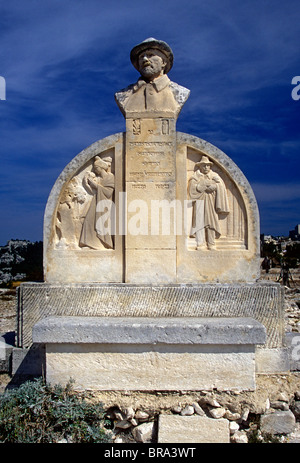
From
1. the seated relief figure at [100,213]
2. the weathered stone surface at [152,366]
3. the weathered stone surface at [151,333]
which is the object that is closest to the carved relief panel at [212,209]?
the seated relief figure at [100,213]

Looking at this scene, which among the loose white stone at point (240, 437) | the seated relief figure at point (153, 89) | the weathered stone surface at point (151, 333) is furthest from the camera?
the seated relief figure at point (153, 89)

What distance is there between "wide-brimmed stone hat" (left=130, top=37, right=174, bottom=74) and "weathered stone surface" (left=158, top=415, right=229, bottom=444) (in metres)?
4.81

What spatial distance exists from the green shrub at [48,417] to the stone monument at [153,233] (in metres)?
0.83

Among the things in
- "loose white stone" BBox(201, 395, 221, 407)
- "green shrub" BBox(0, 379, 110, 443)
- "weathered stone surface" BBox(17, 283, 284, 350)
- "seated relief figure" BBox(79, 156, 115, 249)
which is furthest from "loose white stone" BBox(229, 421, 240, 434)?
"seated relief figure" BBox(79, 156, 115, 249)

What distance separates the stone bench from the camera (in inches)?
195

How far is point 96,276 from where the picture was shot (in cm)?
606

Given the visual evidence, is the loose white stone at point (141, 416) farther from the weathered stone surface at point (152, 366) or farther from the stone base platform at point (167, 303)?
the stone base platform at point (167, 303)

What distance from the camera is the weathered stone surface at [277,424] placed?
484cm

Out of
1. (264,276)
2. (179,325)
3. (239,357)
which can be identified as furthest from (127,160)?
(264,276)

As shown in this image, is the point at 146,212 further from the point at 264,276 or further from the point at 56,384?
the point at 264,276

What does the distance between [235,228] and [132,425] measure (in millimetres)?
2989

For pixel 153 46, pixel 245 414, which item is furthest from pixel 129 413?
pixel 153 46

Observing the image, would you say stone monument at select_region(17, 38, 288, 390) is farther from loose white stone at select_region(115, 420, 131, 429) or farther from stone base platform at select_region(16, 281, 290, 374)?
loose white stone at select_region(115, 420, 131, 429)

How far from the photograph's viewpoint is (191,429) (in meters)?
4.60
